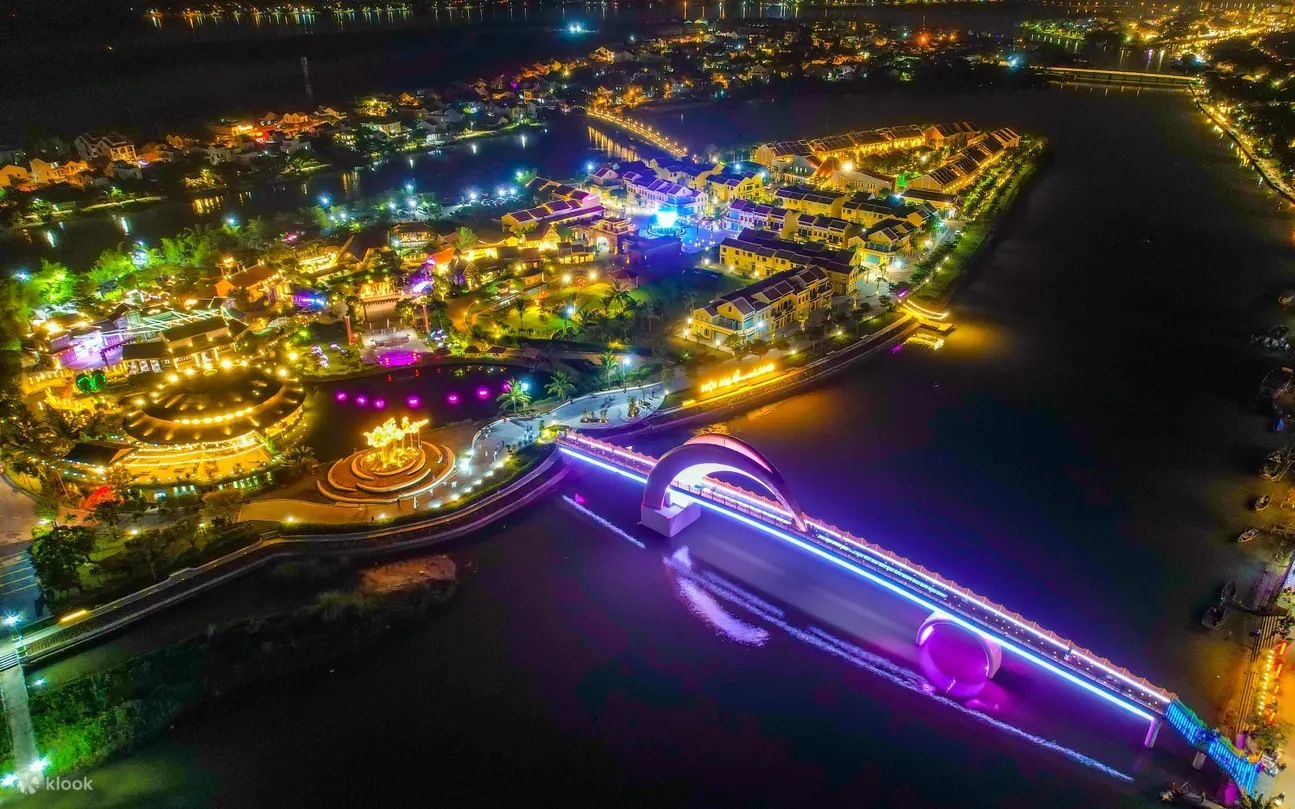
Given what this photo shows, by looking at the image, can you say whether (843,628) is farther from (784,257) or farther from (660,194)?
(660,194)

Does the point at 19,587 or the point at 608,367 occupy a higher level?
Result: the point at 608,367

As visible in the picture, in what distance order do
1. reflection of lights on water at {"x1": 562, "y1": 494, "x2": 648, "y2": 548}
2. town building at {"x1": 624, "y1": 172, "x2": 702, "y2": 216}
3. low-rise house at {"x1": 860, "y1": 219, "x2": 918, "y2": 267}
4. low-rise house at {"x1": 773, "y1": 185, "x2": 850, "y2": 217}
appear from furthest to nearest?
town building at {"x1": 624, "y1": 172, "x2": 702, "y2": 216} < low-rise house at {"x1": 773, "y1": 185, "x2": 850, "y2": 217} < low-rise house at {"x1": 860, "y1": 219, "x2": 918, "y2": 267} < reflection of lights on water at {"x1": 562, "y1": 494, "x2": 648, "y2": 548}

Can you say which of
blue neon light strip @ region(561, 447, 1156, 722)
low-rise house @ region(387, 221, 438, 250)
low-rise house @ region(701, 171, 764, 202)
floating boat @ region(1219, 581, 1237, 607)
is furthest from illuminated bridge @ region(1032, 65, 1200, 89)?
blue neon light strip @ region(561, 447, 1156, 722)

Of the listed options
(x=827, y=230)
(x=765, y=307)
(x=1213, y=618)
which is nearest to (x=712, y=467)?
(x=1213, y=618)

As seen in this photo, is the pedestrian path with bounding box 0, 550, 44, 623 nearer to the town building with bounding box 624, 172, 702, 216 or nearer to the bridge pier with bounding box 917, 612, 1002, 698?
the bridge pier with bounding box 917, 612, 1002, 698

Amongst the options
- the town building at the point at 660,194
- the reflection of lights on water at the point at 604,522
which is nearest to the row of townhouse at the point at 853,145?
the town building at the point at 660,194

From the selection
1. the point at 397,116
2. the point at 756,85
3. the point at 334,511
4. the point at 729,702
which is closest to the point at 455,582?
the point at 334,511

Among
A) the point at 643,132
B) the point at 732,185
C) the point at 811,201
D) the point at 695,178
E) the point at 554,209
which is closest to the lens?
the point at 554,209
